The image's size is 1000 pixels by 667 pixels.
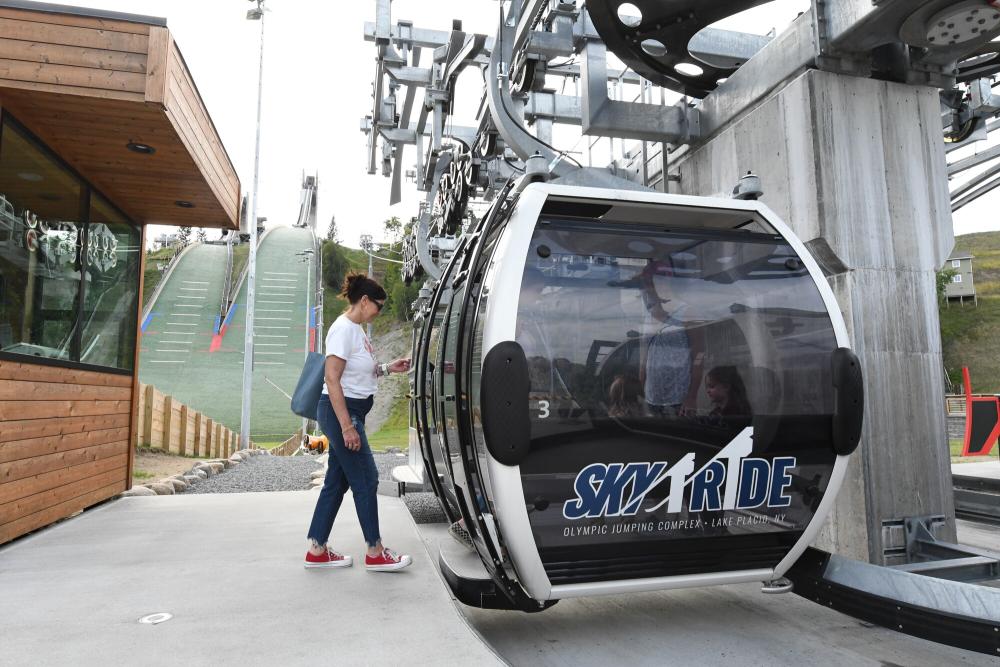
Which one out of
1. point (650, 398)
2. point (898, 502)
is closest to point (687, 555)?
point (650, 398)

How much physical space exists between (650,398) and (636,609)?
154 centimetres

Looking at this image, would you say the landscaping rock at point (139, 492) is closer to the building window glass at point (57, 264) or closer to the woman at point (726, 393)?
the building window glass at point (57, 264)

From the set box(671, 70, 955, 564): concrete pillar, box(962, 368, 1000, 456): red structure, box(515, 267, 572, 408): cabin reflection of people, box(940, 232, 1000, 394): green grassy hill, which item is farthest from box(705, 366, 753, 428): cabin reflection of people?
box(940, 232, 1000, 394): green grassy hill

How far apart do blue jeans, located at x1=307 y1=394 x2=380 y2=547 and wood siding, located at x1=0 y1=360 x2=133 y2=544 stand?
2447 millimetres

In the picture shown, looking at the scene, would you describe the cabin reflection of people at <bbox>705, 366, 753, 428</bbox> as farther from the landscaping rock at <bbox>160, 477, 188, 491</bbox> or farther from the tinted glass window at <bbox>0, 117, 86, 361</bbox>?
the landscaping rock at <bbox>160, 477, 188, 491</bbox>

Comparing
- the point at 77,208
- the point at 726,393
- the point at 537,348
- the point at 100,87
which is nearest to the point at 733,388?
the point at 726,393

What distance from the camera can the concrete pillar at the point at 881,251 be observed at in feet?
13.6

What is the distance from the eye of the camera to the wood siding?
4606 mm

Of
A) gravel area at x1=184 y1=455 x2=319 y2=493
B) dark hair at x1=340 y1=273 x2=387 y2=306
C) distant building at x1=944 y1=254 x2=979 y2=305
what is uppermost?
distant building at x1=944 y1=254 x2=979 y2=305

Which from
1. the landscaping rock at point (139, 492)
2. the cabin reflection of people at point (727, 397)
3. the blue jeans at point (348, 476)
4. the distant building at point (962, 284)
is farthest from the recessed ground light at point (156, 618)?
the distant building at point (962, 284)

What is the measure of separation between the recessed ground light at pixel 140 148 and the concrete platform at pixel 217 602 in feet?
10.1

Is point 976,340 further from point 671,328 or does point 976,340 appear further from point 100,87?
point 100,87

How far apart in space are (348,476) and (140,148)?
11.8ft

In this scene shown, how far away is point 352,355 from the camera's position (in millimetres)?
3674
